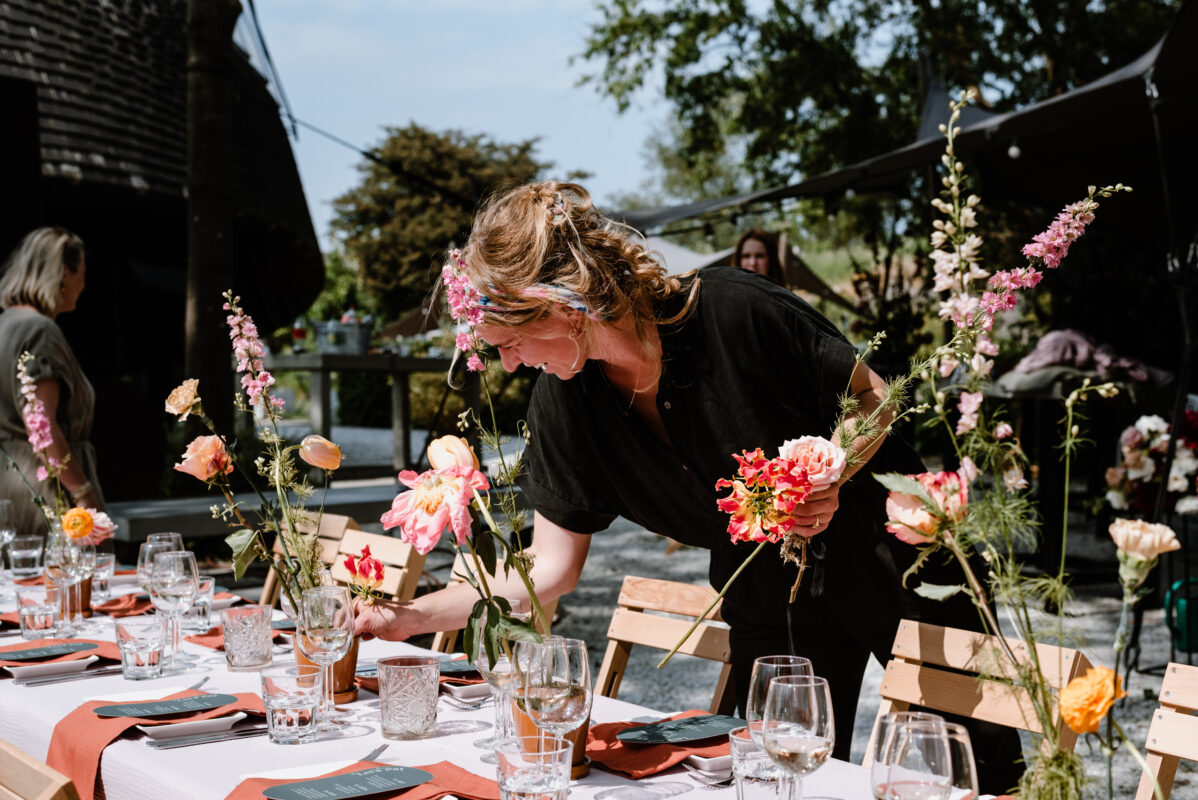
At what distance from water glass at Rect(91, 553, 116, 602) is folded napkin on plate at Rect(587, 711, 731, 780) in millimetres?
1678

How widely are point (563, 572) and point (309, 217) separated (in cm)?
788

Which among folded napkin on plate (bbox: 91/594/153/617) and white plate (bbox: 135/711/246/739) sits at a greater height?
white plate (bbox: 135/711/246/739)

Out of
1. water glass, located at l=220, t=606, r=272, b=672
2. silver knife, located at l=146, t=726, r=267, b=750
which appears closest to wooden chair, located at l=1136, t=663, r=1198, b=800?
silver knife, located at l=146, t=726, r=267, b=750

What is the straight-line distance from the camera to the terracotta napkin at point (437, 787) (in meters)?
1.39

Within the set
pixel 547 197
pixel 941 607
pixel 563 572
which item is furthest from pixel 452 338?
pixel 941 607

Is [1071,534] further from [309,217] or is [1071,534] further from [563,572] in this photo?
[563,572]

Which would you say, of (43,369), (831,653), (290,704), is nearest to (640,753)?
(290,704)

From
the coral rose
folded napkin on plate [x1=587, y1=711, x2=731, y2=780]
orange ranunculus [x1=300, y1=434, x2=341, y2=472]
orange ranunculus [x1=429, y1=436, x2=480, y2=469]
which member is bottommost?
folded napkin on plate [x1=587, y1=711, x2=731, y2=780]

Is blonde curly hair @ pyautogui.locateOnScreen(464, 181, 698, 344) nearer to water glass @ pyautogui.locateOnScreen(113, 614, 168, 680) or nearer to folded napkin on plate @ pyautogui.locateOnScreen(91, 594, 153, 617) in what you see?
water glass @ pyautogui.locateOnScreen(113, 614, 168, 680)

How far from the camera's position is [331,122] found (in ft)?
140

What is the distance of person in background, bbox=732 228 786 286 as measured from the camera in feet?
18.7

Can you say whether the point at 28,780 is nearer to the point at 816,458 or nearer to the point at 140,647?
the point at 140,647

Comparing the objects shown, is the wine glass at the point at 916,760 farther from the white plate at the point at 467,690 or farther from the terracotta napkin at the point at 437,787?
the white plate at the point at 467,690

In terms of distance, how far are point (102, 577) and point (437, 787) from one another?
1786mm
